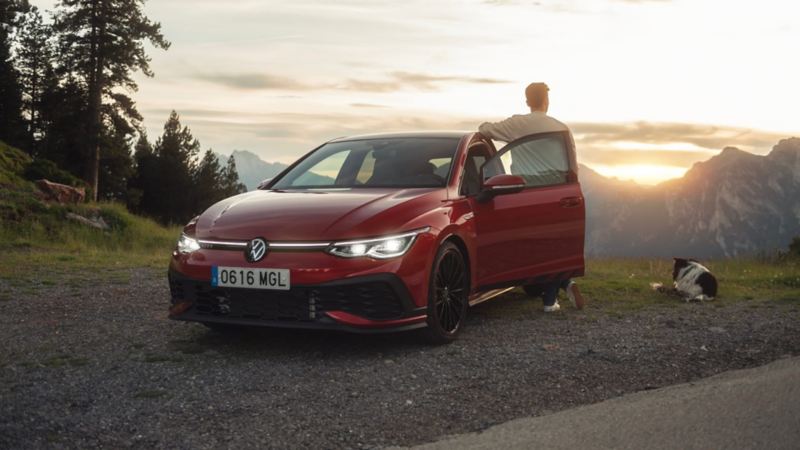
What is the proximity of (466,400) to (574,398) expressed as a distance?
0.65m

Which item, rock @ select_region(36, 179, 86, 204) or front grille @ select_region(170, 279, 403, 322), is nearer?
front grille @ select_region(170, 279, 403, 322)

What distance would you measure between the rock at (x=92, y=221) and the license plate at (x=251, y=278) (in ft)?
48.6

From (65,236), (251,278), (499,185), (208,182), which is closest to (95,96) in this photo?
(208,182)

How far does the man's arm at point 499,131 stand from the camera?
820 cm

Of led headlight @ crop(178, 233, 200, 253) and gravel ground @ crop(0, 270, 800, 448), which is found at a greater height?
led headlight @ crop(178, 233, 200, 253)

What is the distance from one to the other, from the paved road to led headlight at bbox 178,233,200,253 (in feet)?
9.79

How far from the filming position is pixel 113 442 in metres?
4.20

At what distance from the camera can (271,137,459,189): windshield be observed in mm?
7250

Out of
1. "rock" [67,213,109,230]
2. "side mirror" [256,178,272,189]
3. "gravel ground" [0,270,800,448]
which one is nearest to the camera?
"gravel ground" [0,270,800,448]

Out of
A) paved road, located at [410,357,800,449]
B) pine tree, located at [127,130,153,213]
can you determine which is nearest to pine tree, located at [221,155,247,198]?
pine tree, located at [127,130,153,213]

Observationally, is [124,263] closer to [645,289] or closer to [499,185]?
[645,289]

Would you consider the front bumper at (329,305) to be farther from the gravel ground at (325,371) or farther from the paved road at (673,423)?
the paved road at (673,423)

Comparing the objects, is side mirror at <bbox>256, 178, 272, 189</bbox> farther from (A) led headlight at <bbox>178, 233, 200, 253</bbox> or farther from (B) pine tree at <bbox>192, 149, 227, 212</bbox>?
(B) pine tree at <bbox>192, 149, 227, 212</bbox>

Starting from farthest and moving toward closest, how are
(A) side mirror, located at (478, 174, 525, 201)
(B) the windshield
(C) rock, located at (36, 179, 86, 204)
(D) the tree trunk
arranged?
(D) the tree trunk < (C) rock, located at (36, 179, 86, 204) < (B) the windshield < (A) side mirror, located at (478, 174, 525, 201)
